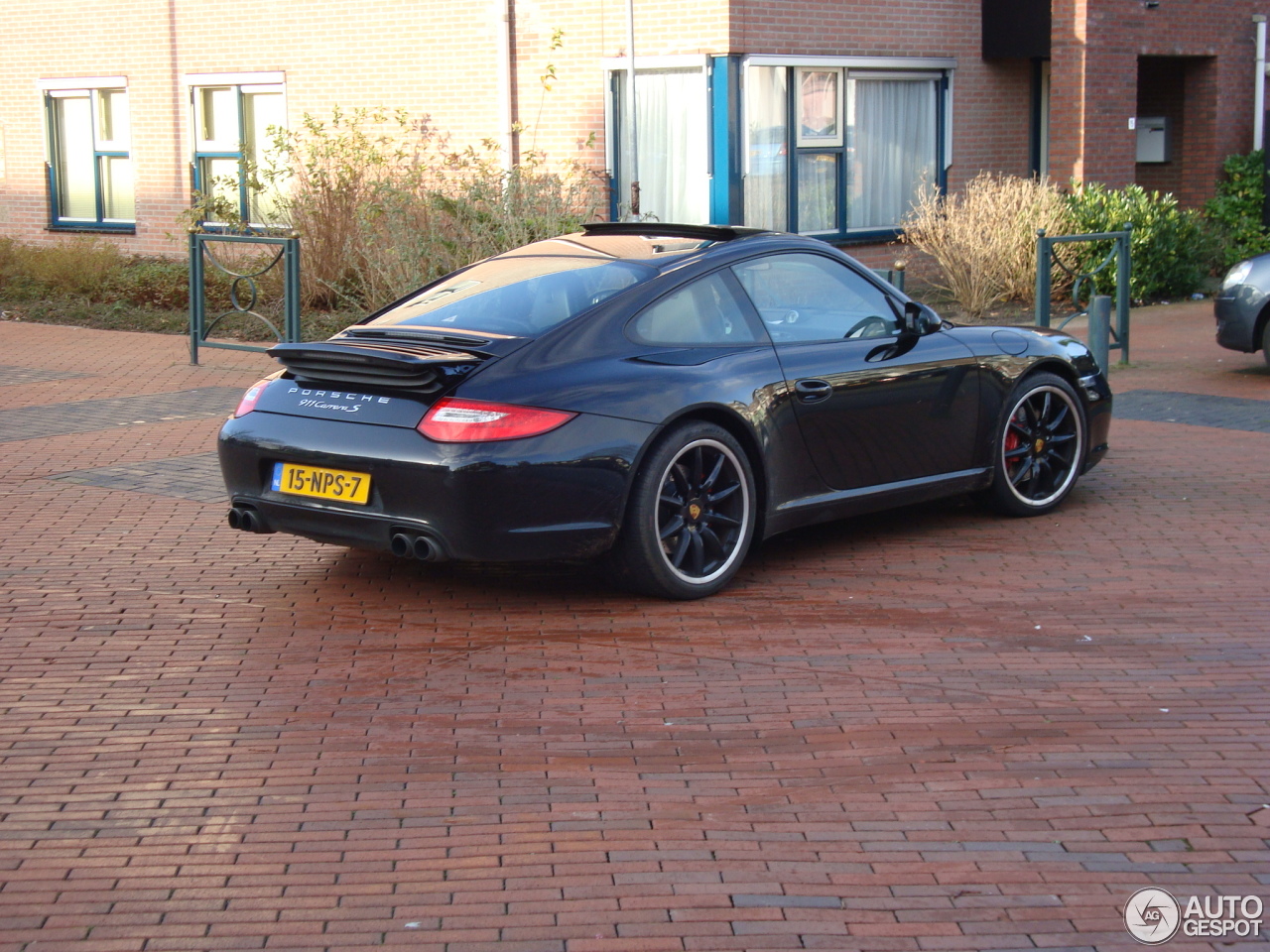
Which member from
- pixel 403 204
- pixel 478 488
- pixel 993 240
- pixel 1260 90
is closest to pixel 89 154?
pixel 403 204

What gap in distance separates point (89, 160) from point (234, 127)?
3239mm

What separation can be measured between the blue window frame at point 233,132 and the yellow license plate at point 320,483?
1438 centimetres

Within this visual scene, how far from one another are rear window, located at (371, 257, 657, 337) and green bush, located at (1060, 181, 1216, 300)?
34.2ft

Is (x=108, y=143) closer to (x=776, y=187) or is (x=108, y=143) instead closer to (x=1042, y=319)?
(x=776, y=187)

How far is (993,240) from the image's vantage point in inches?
610

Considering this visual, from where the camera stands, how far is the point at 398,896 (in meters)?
3.50

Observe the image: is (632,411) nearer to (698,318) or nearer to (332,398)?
(698,318)

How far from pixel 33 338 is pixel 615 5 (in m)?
7.01

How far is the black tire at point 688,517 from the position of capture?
5777 mm

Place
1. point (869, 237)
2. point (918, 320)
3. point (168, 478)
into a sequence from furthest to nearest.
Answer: point (869, 237) → point (168, 478) → point (918, 320)

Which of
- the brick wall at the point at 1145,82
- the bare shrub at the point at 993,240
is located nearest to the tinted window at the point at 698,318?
the bare shrub at the point at 993,240

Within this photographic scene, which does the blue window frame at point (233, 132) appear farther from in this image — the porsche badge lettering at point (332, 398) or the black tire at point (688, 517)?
the black tire at point (688, 517)

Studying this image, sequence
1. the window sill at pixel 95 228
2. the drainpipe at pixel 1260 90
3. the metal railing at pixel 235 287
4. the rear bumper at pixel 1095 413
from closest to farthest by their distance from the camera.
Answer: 1. the rear bumper at pixel 1095 413
2. the metal railing at pixel 235 287
3. the drainpipe at pixel 1260 90
4. the window sill at pixel 95 228

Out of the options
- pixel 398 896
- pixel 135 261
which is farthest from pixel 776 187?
pixel 398 896
